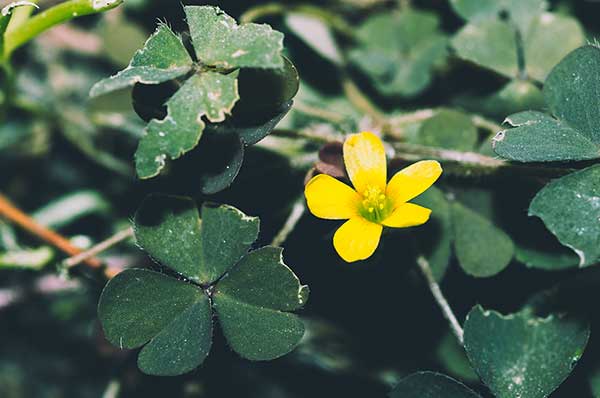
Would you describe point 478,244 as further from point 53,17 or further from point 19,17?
point 19,17

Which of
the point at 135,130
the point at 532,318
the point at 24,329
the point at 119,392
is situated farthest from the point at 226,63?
the point at 24,329

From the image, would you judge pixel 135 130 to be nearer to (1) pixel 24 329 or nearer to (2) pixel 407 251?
(1) pixel 24 329

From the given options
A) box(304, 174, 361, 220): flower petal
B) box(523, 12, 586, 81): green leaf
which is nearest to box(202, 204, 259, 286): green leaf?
box(304, 174, 361, 220): flower petal

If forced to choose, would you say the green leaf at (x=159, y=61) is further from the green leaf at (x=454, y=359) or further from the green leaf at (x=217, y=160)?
the green leaf at (x=454, y=359)

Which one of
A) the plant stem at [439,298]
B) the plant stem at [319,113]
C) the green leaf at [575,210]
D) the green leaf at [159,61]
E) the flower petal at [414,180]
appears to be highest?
the green leaf at [159,61]

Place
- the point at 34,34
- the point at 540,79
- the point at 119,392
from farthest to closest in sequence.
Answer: the point at 119,392, the point at 540,79, the point at 34,34

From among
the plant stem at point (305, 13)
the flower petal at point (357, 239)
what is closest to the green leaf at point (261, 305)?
the flower petal at point (357, 239)

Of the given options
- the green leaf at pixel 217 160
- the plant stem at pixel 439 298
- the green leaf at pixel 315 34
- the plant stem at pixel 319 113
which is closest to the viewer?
the green leaf at pixel 217 160
